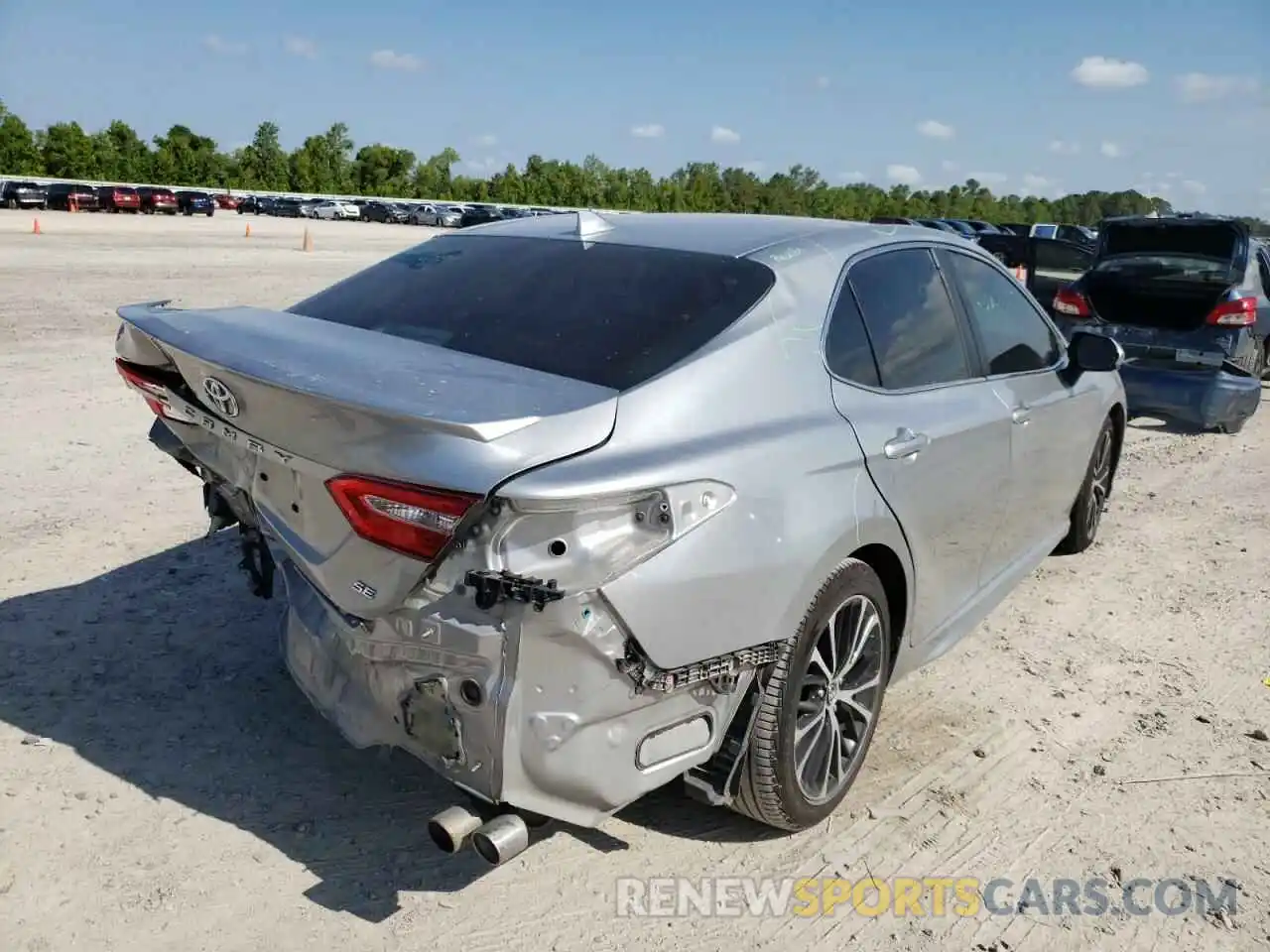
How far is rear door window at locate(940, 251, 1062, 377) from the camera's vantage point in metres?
4.05

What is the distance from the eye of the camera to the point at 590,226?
370 cm

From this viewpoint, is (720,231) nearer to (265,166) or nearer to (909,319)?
(909,319)

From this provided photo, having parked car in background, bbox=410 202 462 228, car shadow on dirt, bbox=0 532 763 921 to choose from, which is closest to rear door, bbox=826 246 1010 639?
car shadow on dirt, bbox=0 532 763 921

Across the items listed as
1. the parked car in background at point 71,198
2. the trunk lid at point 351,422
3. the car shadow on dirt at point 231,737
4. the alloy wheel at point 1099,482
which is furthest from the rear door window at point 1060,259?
the parked car in background at point 71,198

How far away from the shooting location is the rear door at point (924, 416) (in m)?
3.19

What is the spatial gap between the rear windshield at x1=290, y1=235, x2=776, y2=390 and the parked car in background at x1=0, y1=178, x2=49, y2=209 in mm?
55716

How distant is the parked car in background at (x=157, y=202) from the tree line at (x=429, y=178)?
84.5 ft

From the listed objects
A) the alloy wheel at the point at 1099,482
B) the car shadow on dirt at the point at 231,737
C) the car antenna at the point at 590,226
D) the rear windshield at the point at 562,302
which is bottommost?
the car shadow on dirt at the point at 231,737

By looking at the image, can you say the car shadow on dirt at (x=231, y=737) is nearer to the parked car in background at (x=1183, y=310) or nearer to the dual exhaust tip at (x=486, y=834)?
the dual exhaust tip at (x=486, y=834)

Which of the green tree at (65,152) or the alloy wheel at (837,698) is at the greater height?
the green tree at (65,152)

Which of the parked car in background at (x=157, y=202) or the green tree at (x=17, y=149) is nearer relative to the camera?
the parked car in background at (x=157, y=202)

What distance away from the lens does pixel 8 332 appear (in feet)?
36.9

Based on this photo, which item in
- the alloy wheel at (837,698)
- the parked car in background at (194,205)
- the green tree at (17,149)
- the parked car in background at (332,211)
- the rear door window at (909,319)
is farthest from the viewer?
the green tree at (17,149)

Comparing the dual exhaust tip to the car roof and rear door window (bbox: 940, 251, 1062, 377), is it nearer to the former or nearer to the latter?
the car roof
